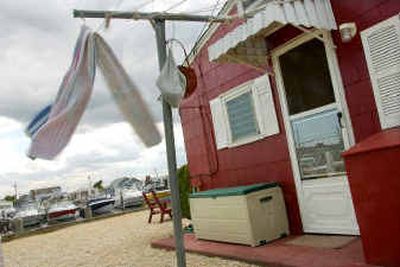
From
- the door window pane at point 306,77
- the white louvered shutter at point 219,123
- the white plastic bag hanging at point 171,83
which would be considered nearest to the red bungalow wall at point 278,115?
the white louvered shutter at point 219,123

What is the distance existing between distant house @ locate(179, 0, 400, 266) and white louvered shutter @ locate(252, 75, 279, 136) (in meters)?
0.02

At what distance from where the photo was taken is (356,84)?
5223 millimetres

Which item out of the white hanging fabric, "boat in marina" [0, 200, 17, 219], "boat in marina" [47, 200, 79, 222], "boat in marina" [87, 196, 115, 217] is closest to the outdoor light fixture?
the white hanging fabric

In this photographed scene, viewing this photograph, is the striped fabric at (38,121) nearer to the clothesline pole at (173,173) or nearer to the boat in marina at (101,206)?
the clothesline pole at (173,173)

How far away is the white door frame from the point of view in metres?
5.38

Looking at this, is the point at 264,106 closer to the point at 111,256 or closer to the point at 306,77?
the point at 306,77

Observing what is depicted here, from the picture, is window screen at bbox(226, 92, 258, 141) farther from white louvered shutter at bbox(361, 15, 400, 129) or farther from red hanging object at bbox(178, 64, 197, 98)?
red hanging object at bbox(178, 64, 197, 98)

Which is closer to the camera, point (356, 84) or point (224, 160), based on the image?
point (356, 84)

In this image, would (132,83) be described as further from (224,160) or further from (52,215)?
(52,215)

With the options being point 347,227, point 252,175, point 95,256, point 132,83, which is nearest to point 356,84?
point 347,227

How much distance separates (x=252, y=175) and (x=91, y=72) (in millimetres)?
4298

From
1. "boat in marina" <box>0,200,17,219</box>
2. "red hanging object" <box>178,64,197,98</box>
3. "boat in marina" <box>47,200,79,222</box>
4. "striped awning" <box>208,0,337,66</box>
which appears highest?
"striped awning" <box>208,0,337,66</box>

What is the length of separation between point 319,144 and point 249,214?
4.32ft

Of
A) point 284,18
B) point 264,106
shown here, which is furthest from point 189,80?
point 264,106
